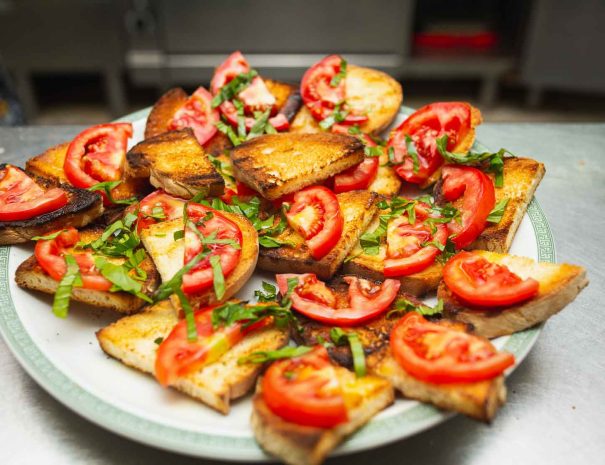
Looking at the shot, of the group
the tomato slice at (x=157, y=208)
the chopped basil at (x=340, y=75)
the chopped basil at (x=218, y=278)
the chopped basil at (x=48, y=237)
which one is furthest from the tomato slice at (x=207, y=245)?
the chopped basil at (x=340, y=75)

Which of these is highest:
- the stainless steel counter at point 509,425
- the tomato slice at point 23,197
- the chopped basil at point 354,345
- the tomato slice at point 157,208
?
the tomato slice at point 23,197

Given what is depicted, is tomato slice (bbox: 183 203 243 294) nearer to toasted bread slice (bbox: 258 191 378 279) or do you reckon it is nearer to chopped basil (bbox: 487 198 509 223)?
toasted bread slice (bbox: 258 191 378 279)

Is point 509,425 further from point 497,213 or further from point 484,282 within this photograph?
point 497,213

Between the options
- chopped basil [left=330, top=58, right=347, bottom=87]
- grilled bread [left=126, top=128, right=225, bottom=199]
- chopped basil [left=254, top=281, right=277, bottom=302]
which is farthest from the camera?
chopped basil [left=330, top=58, right=347, bottom=87]

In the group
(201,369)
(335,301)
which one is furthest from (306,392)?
(335,301)

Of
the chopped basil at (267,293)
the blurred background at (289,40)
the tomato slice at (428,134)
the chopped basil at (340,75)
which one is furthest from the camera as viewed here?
the blurred background at (289,40)

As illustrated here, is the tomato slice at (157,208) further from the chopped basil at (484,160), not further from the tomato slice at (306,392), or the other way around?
the chopped basil at (484,160)

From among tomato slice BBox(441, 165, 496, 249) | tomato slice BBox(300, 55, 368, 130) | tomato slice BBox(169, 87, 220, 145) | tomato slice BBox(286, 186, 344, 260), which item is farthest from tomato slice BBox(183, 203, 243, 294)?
tomato slice BBox(300, 55, 368, 130)
